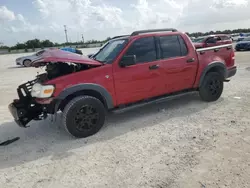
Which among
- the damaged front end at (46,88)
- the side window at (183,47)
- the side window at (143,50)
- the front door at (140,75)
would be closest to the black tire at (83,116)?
the damaged front end at (46,88)

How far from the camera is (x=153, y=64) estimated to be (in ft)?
14.9

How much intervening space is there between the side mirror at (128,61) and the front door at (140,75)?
0.27 ft

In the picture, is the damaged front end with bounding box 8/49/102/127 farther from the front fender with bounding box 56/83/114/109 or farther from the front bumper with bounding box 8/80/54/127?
the front fender with bounding box 56/83/114/109

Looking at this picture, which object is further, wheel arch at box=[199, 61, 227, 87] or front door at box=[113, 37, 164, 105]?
wheel arch at box=[199, 61, 227, 87]

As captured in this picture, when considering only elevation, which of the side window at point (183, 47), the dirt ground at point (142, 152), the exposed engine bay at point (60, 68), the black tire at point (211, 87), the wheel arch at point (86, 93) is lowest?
the dirt ground at point (142, 152)

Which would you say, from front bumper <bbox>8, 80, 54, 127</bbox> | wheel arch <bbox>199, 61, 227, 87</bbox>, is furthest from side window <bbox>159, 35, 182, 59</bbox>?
front bumper <bbox>8, 80, 54, 127</bbox>

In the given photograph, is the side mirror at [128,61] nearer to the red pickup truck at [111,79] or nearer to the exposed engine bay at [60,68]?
the red pickup truck at [111,79]

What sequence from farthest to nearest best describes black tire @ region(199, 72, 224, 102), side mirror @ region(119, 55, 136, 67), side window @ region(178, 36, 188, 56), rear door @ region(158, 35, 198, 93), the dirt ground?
1. black tire @ region(199, 72, 224, 102)
2. side window @ region(178, 36, 188, 56)
3. rear door @ region(158, 35, 198, 93)
4. side mirror @ region(119, 55, 136, 67)
5. the dirt ground

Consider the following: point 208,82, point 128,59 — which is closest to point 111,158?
point 128,59

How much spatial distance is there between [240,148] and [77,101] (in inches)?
108

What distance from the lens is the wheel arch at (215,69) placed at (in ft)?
17.3

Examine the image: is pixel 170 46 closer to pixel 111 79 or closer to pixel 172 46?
pixel 172 46

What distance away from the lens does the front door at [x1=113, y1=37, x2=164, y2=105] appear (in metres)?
4.26

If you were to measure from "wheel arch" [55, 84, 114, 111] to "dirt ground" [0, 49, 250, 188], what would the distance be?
60 cm
